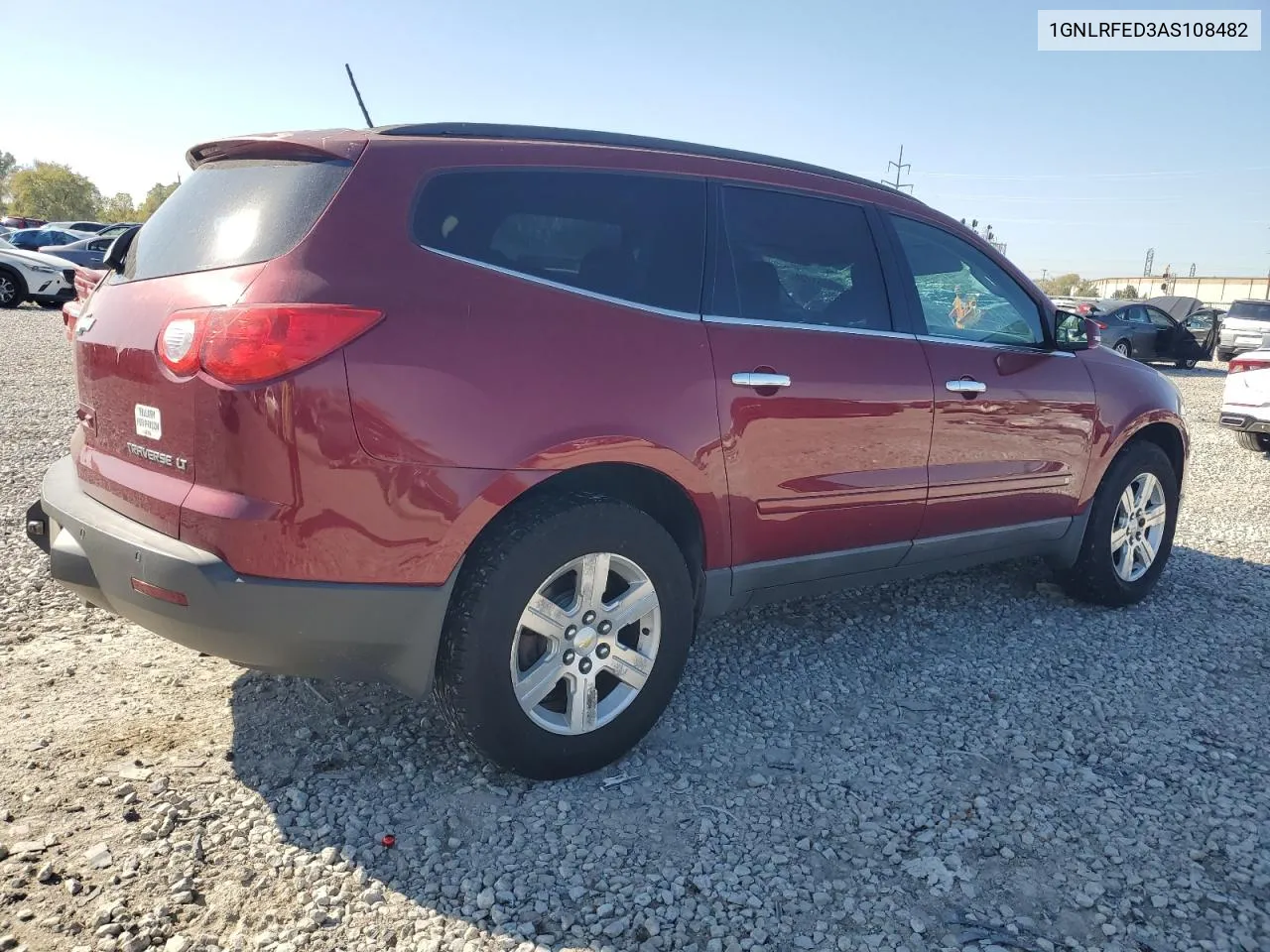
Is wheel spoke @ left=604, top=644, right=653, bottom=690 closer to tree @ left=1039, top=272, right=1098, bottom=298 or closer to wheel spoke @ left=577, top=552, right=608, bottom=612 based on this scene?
wheel spoke @ left=577, top=552, right=608, bottom=612

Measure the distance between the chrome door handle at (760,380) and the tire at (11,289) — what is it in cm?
1832

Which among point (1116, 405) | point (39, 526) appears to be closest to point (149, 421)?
point (39, 526)

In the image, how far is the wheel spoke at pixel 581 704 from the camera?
2822mm

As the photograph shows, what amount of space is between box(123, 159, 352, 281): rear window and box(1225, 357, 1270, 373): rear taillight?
9.09m

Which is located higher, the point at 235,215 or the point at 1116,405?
the point at 235,215

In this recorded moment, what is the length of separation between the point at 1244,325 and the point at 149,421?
2559 cm

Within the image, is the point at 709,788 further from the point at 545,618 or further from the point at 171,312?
the point at 171,312

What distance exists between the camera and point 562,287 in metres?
2.76

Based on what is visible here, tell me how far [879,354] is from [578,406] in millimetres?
1407

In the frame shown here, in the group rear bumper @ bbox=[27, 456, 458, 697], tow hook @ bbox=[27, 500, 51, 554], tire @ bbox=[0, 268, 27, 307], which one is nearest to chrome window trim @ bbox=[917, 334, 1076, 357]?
rear bumper @ bbox=[27, 456, 458, 697]

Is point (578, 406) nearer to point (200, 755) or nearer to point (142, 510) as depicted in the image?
point (142, 510)

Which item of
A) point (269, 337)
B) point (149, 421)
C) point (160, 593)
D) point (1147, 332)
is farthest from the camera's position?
point (1147, 332)

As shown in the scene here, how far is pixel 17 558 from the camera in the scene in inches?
176

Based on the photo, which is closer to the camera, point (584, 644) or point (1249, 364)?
point (584, 644)
